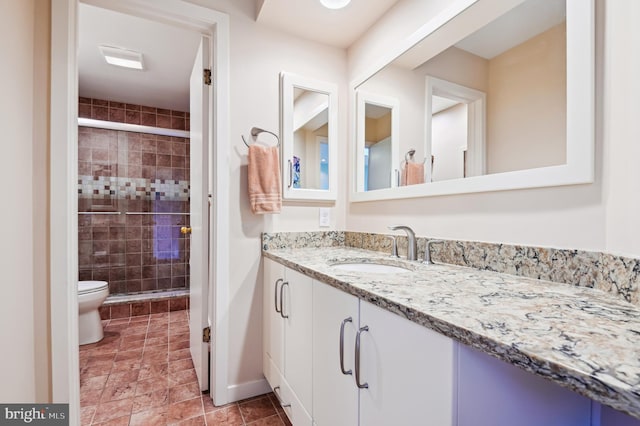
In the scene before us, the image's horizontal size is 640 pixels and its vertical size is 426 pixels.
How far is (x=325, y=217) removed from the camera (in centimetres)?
188

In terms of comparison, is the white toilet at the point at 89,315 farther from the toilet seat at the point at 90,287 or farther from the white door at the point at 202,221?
the white door at the point at 202,221

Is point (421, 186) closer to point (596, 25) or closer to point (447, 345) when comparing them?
point (596, 25)

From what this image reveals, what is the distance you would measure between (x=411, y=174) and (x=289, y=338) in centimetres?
97

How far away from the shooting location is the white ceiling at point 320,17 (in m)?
1.56

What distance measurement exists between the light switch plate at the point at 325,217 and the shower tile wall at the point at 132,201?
8.02 feet

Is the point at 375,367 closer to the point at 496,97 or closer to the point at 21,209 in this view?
the point at 496,97

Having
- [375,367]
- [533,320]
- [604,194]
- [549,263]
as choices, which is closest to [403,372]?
[375,367]

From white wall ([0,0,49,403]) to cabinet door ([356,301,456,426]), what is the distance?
Answer: 1.07m

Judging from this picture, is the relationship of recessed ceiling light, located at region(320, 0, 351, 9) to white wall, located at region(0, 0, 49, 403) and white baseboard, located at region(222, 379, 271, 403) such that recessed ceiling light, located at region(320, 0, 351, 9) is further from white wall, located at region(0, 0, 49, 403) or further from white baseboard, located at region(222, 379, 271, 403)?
white baseboard, located at region(222, 379, 271, 403)

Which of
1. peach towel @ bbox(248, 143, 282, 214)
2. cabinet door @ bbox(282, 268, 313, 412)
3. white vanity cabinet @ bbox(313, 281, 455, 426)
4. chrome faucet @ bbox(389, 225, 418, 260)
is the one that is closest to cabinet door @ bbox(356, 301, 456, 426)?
white vanity cabinet @ bbox(313, 281, 455, 426)

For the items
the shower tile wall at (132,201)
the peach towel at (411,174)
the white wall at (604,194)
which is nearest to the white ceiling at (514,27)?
the white wall at (604,194)

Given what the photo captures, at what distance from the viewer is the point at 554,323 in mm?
552

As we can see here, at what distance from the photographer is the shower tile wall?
3195mm

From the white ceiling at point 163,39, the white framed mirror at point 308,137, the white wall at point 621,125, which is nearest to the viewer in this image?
the white wall at point 621,125
